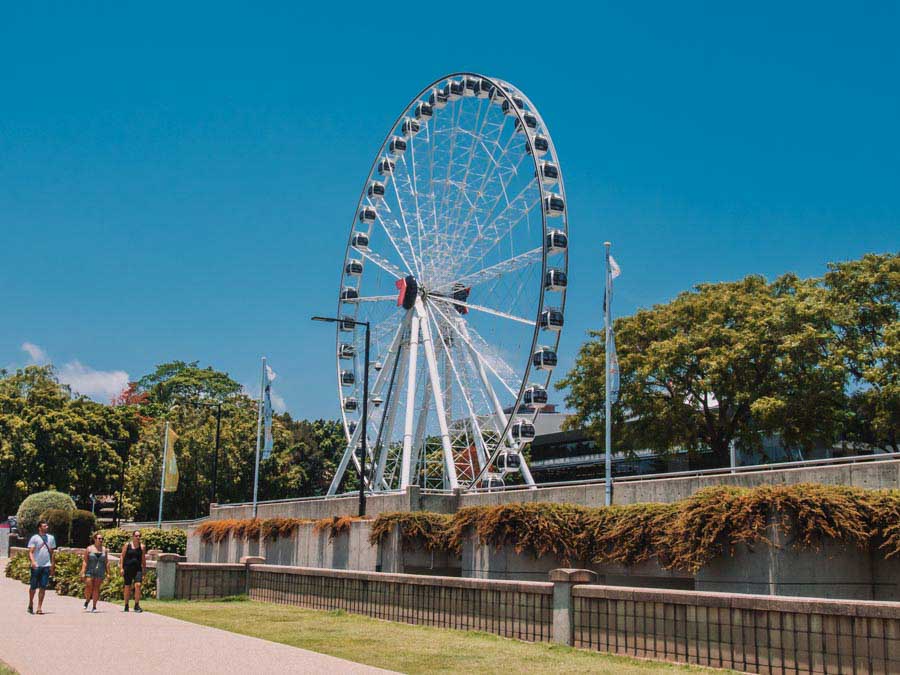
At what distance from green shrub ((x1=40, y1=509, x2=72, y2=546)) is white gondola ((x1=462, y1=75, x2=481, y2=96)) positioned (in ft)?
102

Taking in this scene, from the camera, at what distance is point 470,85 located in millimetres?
A: 45000

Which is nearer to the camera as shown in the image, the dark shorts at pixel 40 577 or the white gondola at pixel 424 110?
the dark shorts at pixel 40 577

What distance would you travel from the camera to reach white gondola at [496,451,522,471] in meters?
37.6

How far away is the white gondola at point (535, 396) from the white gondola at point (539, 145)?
375 inches

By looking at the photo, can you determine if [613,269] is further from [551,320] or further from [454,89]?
[454,89]

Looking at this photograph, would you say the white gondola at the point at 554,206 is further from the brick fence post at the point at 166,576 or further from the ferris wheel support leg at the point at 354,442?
the brick fence post at the point at 166,576

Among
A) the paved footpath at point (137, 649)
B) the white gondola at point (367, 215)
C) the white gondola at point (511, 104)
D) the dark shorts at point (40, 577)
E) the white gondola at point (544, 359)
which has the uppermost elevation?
the white gondola at point (511, 104)

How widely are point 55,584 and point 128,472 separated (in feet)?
176

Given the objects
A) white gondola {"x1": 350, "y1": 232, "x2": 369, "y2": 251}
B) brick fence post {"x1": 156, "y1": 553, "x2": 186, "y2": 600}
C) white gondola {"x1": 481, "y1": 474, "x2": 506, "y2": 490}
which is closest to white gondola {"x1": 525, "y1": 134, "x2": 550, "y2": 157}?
white gondola {"x1": 481, "y1": 474, "x2": 506, "y2": 490}

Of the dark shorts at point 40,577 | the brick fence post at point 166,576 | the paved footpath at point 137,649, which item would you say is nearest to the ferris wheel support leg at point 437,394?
the brick fence post at point 166,576

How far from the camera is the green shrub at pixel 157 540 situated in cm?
5431

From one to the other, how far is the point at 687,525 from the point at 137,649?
9.97 m

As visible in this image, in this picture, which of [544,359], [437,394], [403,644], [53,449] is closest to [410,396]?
[437,394]

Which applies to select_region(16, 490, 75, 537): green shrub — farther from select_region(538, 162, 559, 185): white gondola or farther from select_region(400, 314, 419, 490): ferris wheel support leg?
select_region(538, 162, 559, 185): white gondola
